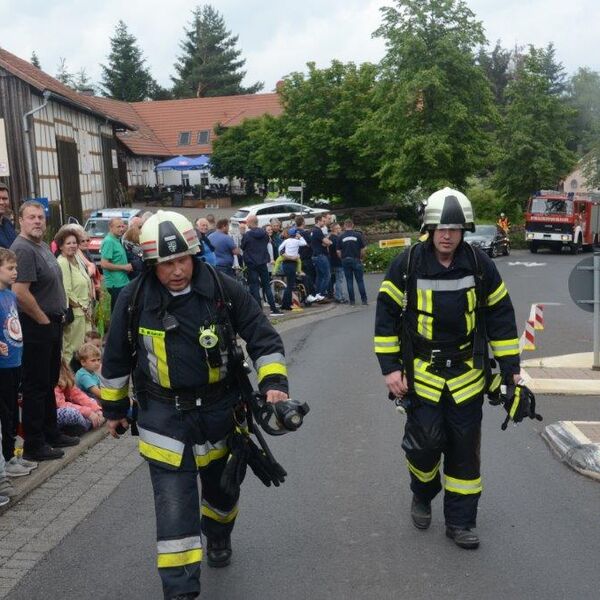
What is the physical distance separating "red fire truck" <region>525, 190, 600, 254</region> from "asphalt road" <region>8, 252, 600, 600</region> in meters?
32.1

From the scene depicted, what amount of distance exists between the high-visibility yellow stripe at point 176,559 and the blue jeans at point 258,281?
491 inches

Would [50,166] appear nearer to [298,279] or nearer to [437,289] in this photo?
[298,279]

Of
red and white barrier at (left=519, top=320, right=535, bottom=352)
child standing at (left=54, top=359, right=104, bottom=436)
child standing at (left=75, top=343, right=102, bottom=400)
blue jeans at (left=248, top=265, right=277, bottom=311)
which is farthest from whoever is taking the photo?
blue jeans at (left=248, top=265, right=277, bottom=311)

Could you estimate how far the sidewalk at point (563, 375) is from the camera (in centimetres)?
980

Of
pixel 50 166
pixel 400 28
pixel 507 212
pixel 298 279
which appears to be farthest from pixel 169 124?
pixel 298 279

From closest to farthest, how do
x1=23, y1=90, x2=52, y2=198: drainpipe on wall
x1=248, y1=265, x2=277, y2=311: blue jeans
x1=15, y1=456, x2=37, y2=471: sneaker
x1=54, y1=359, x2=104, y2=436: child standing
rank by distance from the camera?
1. x1=15, y1=456, x2=37, y2=471: sneaker
2. x1=54, y1=359, x2=104, y2=436: child standing
3. x1=248, y1=265, x2=277, y2=311: blue jeans
4. x1=23, y1=90, x2=52, y2=198: drainpipe on wall

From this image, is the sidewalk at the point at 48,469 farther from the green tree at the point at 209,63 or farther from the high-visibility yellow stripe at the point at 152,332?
the green tree at the point at 209,63

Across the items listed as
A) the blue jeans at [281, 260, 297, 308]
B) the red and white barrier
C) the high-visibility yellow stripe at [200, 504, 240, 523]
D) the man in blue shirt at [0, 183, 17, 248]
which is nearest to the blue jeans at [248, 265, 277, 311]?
the blue jeans at [281, 260, 297, 308]

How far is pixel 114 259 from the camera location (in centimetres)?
1133

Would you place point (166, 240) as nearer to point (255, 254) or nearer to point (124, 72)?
point (255, 254)

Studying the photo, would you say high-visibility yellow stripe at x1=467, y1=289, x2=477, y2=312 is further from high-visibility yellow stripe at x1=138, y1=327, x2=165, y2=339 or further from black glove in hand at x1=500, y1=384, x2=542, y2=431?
high-visibility yellow stripe at x1=138, y1=327, x2=165, y2=339

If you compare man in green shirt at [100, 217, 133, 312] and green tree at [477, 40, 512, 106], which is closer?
man in green shirt at [100, 217, 133, 312]

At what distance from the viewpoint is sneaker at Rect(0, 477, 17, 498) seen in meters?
6.16

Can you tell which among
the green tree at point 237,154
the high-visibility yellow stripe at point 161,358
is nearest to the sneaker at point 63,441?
the high-visibility yellow stripe at point 161,358
